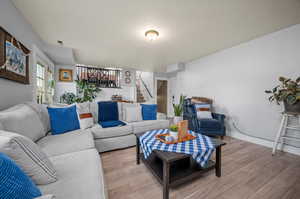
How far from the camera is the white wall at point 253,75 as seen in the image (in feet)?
7.09

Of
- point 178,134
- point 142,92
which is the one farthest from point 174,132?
point 142,92

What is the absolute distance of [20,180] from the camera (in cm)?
49

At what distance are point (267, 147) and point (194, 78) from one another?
255cm

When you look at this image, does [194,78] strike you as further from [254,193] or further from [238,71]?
[254,193]

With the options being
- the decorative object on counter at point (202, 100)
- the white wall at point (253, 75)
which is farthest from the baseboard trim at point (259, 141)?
the decorative object on counter at point (202, 100)

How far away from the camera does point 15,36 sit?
1687 mm

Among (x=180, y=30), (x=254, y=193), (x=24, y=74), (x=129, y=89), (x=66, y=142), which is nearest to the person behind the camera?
(x=254, y=193)

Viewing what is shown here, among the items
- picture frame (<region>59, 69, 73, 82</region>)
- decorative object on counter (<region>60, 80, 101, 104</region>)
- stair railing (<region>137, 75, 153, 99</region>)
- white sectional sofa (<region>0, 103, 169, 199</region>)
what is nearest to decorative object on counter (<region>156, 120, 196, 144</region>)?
white sectional sofa (<region>0, 103, 169, 199</region>)

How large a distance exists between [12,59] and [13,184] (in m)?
1.90

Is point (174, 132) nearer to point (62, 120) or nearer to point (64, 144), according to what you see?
point (64, 144)

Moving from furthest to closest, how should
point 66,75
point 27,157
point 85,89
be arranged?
point 85,89 < point 66,75 < point 27,157

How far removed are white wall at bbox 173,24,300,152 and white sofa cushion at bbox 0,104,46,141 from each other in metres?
3.81

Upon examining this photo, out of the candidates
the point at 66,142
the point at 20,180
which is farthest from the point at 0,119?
the point at 20,180

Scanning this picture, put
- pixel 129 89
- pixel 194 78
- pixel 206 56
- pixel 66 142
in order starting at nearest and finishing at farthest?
pixel 66 142 → pixel 206 56 → pixel 194 78 → pixel 129 89
